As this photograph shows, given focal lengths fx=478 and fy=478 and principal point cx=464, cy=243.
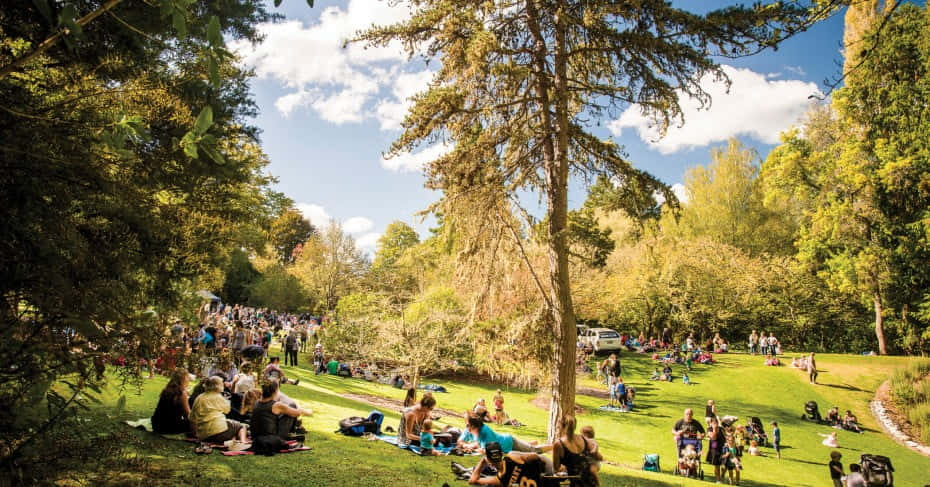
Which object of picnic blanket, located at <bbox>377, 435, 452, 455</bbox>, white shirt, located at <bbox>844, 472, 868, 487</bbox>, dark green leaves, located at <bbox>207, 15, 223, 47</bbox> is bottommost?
white shirt, located at <bbox>844, 472, 868, 487</bbox>

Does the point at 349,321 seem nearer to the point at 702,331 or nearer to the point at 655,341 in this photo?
the point at 655,341

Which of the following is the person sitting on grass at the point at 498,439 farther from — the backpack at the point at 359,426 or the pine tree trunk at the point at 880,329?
the pine tree trunk at the point at 880,329

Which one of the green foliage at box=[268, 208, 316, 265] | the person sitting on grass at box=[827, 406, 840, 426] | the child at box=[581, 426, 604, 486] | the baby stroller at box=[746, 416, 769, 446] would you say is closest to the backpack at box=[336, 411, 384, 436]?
the child at box=[581, 426, 604, 486]

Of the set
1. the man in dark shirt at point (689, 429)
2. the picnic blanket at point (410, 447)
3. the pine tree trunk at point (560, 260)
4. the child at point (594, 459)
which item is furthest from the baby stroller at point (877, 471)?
the picnic blanket at point (410, 447)

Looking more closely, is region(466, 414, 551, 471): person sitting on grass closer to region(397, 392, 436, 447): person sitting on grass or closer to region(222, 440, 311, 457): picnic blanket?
region(397, 392, 436, 447): person sitting on grass

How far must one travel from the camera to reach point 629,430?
16281 mm

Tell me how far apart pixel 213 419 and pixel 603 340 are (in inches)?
987

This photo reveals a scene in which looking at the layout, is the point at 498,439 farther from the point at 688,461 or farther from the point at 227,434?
the point at 688,461

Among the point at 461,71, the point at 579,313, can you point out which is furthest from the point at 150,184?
the point at 579,313

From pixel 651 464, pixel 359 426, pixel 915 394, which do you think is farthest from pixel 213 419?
pixel 915 394

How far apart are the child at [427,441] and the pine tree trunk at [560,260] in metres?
2.28

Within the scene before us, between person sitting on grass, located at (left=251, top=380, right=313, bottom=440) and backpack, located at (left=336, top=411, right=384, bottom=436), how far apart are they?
6.56 ft

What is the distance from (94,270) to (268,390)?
4.58m

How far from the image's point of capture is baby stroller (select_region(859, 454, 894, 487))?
34.4 ft
